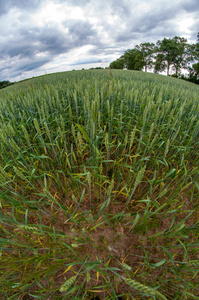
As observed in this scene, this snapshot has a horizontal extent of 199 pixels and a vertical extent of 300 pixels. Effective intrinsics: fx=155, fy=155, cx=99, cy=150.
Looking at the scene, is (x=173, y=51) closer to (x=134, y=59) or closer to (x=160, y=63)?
(x=160, y=63)

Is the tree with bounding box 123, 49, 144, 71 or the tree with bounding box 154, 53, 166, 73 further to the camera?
the tree with bounding box 123, 49, 144, 71

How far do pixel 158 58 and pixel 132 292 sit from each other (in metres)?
39.6

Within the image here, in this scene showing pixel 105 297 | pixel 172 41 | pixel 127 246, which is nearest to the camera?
pixel 105 297

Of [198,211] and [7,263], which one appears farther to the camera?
[198,211]

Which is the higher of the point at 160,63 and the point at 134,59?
the point at 134,59

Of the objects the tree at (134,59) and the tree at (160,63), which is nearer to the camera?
the tree at (160,63)

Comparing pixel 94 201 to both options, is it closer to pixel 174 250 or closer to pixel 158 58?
pixel 174 250

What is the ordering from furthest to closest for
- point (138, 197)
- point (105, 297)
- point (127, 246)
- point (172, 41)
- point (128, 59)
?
point (128, 59), point (172, 41), point (138, 197), point (127, 246), point (105, 297)

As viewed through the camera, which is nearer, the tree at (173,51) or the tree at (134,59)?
the tree at (173,51)

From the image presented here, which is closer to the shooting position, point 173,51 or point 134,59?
point 173,51

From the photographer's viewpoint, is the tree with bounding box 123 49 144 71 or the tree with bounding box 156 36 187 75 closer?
the tree with bounding box 156 36 187 75

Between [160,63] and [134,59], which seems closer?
[160,63]

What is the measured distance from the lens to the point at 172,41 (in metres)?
30.9

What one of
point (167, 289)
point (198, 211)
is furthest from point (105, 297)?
point (198, 211)
